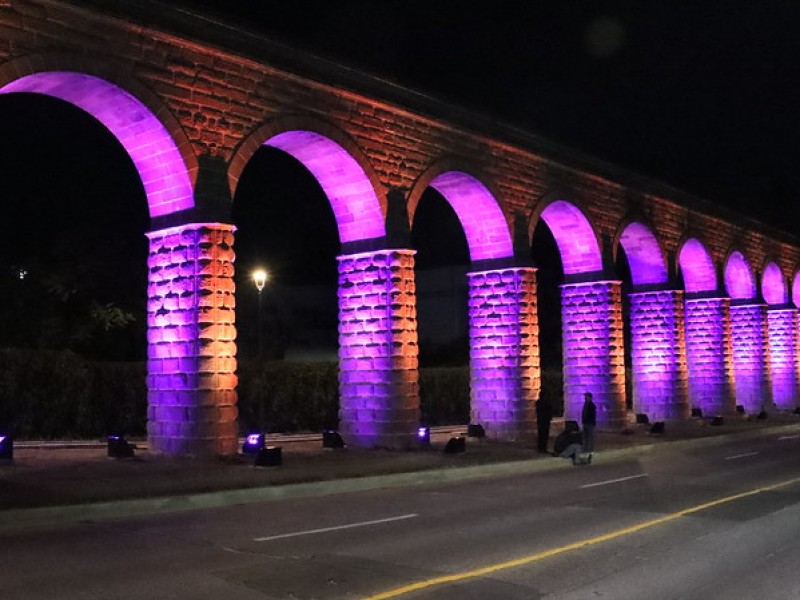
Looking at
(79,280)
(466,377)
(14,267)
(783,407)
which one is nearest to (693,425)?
(466,377)

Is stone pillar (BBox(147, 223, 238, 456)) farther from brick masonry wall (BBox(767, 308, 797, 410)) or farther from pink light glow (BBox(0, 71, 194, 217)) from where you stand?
brick masonry wall (BBox(767, 308, 797, 410))

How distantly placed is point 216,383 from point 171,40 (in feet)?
21.4

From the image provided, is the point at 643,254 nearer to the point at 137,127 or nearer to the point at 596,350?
the point at 596,350

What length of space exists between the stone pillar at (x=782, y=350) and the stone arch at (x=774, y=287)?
0.49 meters

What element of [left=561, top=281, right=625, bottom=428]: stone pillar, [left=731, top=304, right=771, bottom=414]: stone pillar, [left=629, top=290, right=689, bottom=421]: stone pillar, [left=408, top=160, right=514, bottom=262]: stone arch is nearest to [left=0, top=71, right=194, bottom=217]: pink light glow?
[left=408, top=160, right=514, bottom=262]: stone arch

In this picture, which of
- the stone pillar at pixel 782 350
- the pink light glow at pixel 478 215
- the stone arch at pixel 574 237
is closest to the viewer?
the pink light glow at pixel 478 215

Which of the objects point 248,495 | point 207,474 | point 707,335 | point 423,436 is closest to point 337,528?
point 248,495

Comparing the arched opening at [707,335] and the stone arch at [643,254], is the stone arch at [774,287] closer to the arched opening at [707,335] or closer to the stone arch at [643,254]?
the arched opening at [707,335]

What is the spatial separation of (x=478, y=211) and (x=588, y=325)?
21.7ft

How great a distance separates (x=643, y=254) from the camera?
104 ft

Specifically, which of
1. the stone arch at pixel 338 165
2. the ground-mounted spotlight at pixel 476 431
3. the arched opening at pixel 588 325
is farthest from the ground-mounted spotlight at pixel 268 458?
the arched opening at pixel 588 325

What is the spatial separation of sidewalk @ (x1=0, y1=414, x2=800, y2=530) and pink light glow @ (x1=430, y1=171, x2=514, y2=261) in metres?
5.44

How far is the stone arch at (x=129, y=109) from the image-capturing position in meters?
14.5

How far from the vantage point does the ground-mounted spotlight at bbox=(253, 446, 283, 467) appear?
52.0 ft
